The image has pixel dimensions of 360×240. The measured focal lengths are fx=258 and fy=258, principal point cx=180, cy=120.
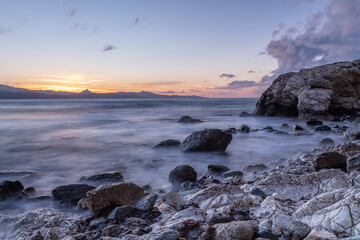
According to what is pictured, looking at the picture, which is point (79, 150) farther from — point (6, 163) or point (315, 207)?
point (315, 207)

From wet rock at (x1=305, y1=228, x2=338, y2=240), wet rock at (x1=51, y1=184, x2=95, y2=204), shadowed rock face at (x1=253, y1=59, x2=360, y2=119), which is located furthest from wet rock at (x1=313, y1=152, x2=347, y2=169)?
shadowed rock face at (x1=253, y1=59, x2=360, y2=119)

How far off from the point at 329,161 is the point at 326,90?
1628cm

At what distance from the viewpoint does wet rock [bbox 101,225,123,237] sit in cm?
315

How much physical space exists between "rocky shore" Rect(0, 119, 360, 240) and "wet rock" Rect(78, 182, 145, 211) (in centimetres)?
1

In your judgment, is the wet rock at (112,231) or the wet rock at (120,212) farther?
the wet rock at (120,212)

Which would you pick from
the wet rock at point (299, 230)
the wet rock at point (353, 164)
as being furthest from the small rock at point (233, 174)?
the wet rock at point (299, 230)

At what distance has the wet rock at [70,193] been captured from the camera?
15.5 ft

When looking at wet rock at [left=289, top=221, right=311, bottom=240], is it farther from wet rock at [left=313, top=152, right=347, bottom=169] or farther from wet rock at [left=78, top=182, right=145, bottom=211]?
wet rock at [left=313, top=152, right=347, bottom=169]

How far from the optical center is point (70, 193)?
484 centimetres

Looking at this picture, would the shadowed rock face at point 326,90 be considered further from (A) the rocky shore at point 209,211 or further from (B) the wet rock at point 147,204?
(B) the wet rock at point 147,204

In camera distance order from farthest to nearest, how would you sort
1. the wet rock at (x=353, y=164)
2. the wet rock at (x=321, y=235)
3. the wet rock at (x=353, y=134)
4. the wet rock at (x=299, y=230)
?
the wet rock at (x=353, y=134), the wet rock at (x=353, y=164), the wet rock at (x=299, y=230), the wet rock at (x=321, y=235)

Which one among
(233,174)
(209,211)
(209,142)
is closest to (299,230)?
(209,211)

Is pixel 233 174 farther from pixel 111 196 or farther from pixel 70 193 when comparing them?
pixel 70 193

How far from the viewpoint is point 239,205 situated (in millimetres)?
3439
